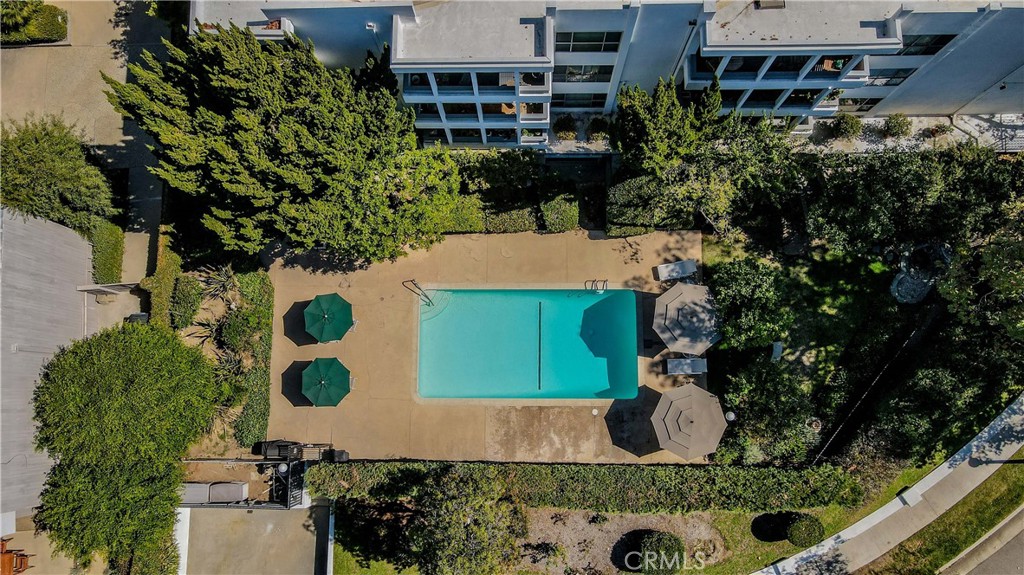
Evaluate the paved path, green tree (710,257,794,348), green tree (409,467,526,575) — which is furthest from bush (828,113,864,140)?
the paved path

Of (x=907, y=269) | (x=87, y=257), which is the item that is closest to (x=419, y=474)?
(x=87, y=257)

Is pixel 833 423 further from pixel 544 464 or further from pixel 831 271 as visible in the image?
pixel 544 464

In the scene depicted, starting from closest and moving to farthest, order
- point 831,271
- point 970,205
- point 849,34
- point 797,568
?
point 849,34 → point 970,205 → point 797,568 → point 831,271

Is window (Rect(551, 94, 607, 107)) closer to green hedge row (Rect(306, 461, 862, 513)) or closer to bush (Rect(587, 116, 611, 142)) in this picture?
bush (Rect(587, 116, 611, 142))

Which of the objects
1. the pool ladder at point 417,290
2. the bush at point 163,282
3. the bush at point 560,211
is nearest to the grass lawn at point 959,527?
the bush at point 560,211

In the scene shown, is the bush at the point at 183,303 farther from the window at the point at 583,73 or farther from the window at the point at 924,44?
the window at the point at 924,44

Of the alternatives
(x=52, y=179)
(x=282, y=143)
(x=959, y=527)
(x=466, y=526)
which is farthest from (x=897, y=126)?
(x=52, y=179)
